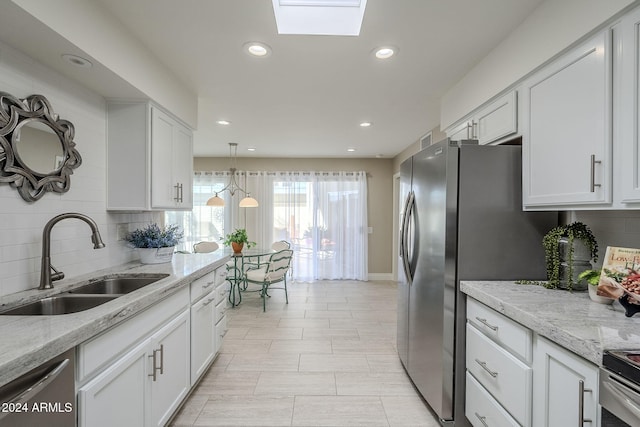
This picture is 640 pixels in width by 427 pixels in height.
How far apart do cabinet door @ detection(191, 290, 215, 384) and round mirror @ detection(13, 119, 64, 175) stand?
1.22 m

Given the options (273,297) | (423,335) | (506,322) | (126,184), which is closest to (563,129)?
(506,322)

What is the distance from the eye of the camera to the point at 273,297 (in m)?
4.66

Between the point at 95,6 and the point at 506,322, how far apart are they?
8.88 feet

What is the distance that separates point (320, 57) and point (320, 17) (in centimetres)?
29

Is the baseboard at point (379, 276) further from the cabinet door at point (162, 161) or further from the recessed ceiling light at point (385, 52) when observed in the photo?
the recessed ceiling light at point (385, 52)

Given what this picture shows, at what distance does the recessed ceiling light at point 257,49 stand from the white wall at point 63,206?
3.73ft

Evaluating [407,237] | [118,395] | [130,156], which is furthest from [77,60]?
[407,237]

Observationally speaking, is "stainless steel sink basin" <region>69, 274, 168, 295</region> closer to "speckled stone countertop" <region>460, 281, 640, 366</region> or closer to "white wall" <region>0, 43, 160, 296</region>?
"white wall" <region>0, 43, 160, 296</region>

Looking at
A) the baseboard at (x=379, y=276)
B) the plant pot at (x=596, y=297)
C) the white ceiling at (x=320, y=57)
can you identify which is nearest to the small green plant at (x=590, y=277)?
the plant pot at (x=596, y=297)

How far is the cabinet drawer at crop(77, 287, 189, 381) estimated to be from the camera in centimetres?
108

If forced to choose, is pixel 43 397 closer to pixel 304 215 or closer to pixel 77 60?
pixel 77 60

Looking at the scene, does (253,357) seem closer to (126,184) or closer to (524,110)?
(126,184)

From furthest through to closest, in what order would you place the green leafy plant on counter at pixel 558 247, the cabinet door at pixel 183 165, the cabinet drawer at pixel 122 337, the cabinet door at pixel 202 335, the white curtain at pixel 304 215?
the white curtain at pixel 304 215
the cabinet door at pixel 183 165
the cabinet door at pixel 202 335
the green leafy plant on counter at pixel 558 247
the cabinet drawer at pixel 122 337

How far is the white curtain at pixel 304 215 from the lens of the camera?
5.75m
